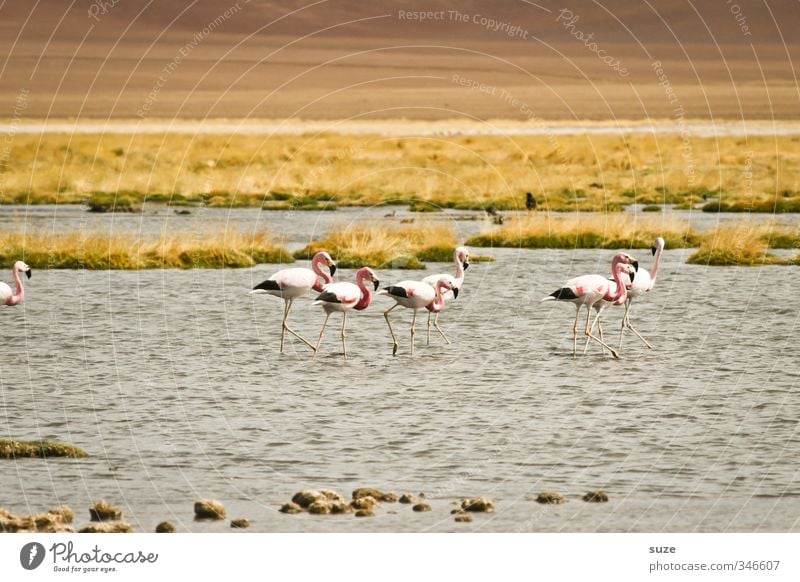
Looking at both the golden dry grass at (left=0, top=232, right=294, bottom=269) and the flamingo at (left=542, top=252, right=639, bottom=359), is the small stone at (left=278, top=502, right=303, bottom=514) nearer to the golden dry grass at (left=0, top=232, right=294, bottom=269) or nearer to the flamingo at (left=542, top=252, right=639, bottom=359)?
the flamingo at (left=542, top=252, right=639, bottom=359)

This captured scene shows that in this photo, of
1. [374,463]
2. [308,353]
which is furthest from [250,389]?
[374,463]

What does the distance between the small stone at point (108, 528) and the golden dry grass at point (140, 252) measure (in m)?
20.4

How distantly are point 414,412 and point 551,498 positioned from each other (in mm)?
4286

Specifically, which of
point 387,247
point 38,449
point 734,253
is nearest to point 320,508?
point 38,449

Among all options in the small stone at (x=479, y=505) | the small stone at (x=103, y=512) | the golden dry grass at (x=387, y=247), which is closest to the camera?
the small stone at (x=103, y=512)

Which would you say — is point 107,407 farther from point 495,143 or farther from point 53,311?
point 495,143

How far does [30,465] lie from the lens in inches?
521

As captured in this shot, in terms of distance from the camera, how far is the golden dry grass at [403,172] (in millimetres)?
53125

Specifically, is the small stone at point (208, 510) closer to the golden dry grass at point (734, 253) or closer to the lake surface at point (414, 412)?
the lake surface at point (414, 412)

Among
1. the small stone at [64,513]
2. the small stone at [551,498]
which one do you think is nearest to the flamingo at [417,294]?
the small stone at [551,498]

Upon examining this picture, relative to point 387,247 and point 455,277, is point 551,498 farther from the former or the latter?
point 387,247

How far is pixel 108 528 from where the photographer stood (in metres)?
11.2

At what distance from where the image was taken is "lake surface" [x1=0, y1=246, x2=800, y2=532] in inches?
483

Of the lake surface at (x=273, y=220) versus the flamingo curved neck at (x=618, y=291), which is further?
the lake surface at (x=273, y=220)
